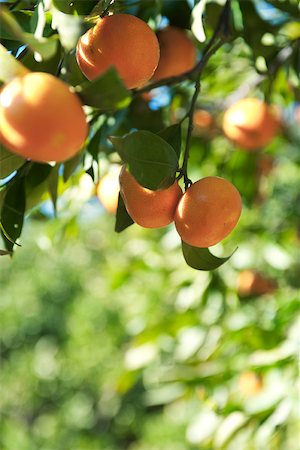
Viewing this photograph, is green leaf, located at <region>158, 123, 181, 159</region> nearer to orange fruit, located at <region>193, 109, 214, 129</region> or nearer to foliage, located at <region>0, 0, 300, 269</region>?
foliage, located at <region>0, 0, 300, 269</region>

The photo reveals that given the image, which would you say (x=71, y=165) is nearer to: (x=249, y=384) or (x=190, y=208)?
(x=190, y=208)

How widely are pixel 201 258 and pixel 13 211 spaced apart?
154 millimetres

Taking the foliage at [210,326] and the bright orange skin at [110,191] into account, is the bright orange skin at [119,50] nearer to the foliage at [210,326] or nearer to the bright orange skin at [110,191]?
the bright orange skin at [110,191]

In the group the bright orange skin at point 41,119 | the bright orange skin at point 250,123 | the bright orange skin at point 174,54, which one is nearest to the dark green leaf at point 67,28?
the bright orange skin at point 41,119

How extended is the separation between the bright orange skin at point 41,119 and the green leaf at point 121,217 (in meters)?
0.19

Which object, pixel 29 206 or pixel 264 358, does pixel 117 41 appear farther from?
pixel 264 358

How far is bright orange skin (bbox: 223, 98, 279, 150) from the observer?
1083mm

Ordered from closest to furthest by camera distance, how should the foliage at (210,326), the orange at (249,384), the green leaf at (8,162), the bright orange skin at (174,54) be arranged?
the green leaf at (8,162)
the bright orange skin at (174,54)
the foliage at (210,326)
the orange at (249,384)

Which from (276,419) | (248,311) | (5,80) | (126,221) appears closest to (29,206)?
(126,221)

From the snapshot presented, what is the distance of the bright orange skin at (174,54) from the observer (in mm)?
788

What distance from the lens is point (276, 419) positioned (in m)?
1.00

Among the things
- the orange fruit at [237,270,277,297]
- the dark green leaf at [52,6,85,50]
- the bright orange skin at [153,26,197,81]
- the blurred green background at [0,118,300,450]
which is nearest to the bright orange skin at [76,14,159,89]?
the dark green leaf at [52,6,85,50]

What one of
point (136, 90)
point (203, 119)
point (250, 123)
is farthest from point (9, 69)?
point (203, 119)

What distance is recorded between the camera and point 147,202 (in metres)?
0.47
